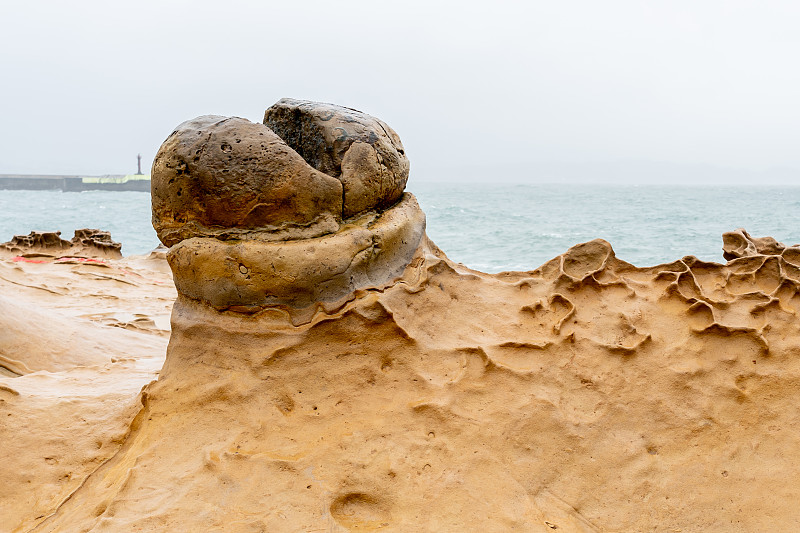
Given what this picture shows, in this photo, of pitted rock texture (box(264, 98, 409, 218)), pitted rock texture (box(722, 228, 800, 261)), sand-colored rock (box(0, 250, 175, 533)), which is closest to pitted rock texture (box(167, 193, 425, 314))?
pitted rock texture (box(264, 98, 409, 218))

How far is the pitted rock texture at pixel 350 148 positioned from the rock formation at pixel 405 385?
0.6 inches

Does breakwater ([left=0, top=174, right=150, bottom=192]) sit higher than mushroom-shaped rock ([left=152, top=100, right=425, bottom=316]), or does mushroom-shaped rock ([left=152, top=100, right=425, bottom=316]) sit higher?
mushroom-shaped rock ([left=152, top=100, right=425, bottom=316])

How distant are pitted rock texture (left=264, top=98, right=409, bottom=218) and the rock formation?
0.02 m

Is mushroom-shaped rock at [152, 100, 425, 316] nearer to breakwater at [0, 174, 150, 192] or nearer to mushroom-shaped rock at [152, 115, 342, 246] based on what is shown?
mushroom-shaped rock at [152, 115, 342, 246]

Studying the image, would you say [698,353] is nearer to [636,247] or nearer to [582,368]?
[582,368]

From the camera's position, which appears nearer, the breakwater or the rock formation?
the rock formation

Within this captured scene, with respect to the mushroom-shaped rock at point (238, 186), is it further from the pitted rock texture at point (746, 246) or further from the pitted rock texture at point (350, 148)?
the pitted rock texture at point (746, 246)

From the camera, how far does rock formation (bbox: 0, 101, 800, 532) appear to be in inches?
77.0

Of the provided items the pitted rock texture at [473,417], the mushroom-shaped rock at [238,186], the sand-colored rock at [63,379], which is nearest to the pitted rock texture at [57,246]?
the sand-colored rock at [63,379]

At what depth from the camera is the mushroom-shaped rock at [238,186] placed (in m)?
2.27

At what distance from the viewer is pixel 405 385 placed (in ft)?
7.24

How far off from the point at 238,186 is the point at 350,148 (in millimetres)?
484

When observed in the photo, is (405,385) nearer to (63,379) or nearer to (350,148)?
(350,148)

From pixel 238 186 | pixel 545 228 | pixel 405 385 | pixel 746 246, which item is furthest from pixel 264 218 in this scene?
pixel 545 228
